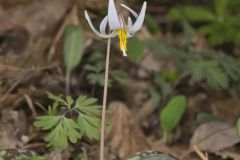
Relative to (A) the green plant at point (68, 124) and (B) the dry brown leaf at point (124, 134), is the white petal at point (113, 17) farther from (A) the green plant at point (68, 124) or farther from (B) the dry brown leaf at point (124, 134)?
(B) the dry brown leaf at point (124, 134)

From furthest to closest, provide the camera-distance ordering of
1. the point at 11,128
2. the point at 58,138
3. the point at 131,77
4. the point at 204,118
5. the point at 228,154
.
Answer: the point at 131,77 → the point at 204,118 → the point at 228,154 → the point at 11,128 → the point at 58,138

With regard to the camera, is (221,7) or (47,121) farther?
(221,7)

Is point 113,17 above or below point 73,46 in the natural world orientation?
above

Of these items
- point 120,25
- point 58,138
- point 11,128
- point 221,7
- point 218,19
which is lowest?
point 11,128

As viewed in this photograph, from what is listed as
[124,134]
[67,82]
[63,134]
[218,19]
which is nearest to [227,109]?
[218,19]

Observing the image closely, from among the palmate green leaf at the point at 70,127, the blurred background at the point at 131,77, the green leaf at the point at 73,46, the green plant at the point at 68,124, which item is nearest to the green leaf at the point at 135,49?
the blurred background at the point at 131,77

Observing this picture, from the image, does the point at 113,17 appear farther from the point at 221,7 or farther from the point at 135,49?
the point at 221,7

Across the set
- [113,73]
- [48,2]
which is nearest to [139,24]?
[113,73]

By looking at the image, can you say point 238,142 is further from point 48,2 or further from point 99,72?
point 48,2
